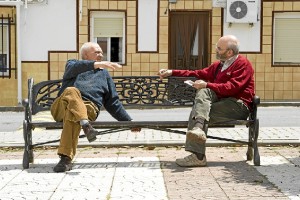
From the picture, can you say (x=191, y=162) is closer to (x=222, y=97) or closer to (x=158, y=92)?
(x=222, y=97)

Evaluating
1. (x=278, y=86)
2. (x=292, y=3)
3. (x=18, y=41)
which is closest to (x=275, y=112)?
(x=278, y=86)

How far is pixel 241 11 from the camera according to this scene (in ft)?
66.5

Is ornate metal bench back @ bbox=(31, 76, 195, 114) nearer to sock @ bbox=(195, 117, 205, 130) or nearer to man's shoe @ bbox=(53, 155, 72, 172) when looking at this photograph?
sock @ bbox=(195, 117, 205, 130)

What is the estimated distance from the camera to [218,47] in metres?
7.40

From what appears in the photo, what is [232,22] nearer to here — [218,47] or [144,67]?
[144,67]

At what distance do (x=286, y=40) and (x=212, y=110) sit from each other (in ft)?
46.8

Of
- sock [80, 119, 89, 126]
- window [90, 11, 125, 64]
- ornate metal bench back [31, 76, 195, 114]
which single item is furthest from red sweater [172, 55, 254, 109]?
window [90, 11, 125, 64]

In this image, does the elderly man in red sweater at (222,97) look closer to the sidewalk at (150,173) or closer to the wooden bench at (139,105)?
the wooden bench at (139,105)

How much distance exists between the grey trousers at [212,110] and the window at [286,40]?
44.7 ft

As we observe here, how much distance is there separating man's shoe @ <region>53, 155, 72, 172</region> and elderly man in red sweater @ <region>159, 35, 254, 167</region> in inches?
49.0

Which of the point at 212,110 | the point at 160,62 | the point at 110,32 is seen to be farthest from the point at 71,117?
the point at 110,32

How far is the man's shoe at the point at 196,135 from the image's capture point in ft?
22.3

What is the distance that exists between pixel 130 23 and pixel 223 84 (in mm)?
13414

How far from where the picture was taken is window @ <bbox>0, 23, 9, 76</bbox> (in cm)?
2042
